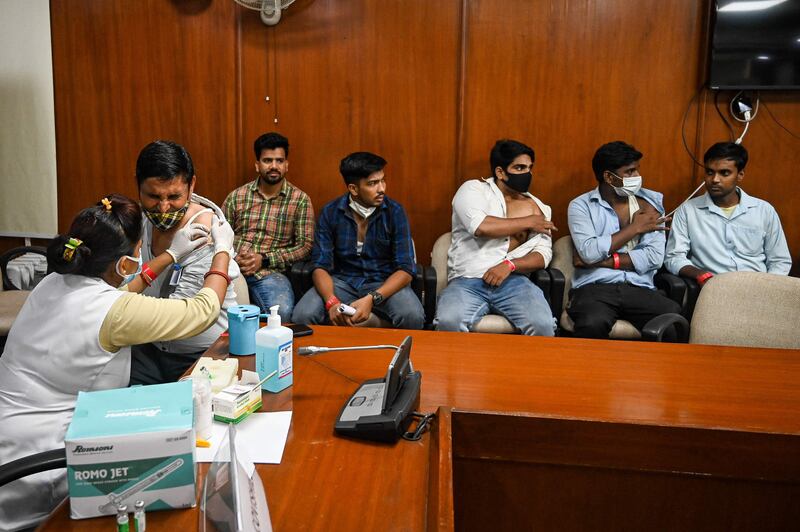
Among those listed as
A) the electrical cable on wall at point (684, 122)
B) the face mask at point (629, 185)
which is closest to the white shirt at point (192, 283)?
the face mask at point (629, 185)

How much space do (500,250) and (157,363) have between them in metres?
1.88

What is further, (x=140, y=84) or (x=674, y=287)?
(x=140, y=84)

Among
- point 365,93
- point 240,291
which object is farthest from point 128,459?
point 365,93

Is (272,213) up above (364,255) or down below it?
above

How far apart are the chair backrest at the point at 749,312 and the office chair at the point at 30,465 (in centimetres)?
208

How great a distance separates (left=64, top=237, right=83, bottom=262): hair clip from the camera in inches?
55.2

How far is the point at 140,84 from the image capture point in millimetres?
3947

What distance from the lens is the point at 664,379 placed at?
1.68 metres

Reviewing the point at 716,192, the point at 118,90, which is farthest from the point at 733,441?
the point at 118,90

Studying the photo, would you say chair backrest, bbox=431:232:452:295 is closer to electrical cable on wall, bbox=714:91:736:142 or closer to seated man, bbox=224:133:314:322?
seated man, bbox=224:133:314:322

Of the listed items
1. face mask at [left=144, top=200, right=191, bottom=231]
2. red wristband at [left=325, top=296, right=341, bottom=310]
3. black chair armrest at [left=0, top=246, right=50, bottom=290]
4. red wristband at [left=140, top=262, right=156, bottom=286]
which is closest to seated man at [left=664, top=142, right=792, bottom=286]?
red wristband at [left=325, top=296, right=341, bottom=310]

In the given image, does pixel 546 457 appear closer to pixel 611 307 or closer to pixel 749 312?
pixel 749 312

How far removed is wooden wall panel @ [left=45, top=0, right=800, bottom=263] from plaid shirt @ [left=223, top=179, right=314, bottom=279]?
357 millimetres

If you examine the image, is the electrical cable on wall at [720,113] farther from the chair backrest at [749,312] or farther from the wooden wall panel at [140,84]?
the wooden wall panel at [140,84]
